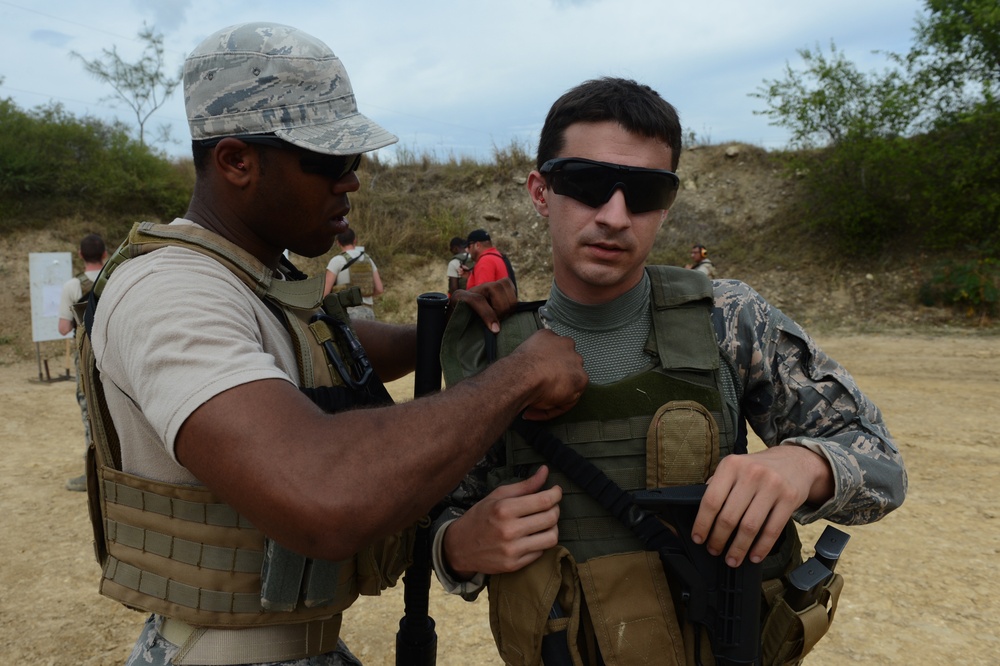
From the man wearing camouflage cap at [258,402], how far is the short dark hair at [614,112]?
42 centimetres

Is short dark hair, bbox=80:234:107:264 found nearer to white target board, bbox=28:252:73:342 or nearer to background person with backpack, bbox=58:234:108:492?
background person with backpack, bbox=58:234:108:492

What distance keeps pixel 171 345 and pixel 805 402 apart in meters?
1.31

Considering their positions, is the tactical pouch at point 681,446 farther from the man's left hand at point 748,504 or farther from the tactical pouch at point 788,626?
the tactical pouch at point 788,626

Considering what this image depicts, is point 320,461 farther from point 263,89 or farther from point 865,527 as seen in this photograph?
point 865,527

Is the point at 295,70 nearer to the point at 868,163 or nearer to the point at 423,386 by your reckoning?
the point at 423,386

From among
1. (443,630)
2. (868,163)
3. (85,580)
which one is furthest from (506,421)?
(868,163)

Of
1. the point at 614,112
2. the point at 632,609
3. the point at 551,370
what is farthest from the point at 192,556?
the point at 614,112

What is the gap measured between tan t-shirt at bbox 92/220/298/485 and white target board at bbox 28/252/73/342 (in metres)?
11.6

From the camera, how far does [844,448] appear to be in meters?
1.47

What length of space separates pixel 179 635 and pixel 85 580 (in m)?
3.70

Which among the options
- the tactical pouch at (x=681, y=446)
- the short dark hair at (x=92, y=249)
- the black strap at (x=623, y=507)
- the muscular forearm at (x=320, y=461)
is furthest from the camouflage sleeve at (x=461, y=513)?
the short dark hair at (x=92, y=249)

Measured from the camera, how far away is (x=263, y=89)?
4.73 feet

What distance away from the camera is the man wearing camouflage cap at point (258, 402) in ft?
3.51

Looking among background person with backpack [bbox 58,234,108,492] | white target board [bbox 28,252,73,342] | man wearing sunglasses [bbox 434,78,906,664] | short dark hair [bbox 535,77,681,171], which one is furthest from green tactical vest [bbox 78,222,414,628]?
white target board [bbox 28,252,73,342]
